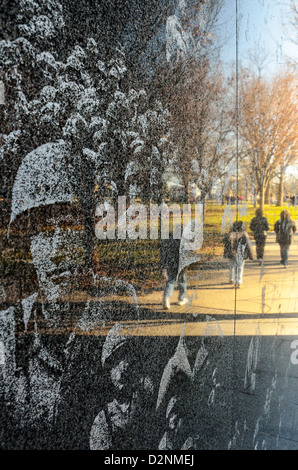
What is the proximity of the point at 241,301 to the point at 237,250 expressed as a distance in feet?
1.27

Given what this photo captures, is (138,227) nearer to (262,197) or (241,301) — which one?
(241,301)

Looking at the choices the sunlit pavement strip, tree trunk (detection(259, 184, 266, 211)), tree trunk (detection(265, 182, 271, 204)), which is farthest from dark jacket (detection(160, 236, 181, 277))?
tree trunk (detection(265, 182, 271, 204))

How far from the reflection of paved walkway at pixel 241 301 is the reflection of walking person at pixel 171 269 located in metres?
0.05

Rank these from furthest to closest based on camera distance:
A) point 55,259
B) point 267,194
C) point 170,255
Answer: point 267,194, point 170,255, point 55,259

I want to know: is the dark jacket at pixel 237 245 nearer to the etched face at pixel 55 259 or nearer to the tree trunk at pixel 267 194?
the tree trunk at pixel 267 194

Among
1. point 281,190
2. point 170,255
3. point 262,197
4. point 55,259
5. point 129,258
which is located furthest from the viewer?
point 281,190

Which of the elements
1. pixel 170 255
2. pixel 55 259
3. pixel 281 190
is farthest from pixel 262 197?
pixel 55 259

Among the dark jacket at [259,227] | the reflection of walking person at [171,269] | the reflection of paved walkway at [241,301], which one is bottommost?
the reflection of paved walkway at [241,301]

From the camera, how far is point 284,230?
4238 millimetres

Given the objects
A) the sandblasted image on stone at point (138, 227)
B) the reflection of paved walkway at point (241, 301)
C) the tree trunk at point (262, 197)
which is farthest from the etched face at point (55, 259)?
the tree trunk at point (262, 197)

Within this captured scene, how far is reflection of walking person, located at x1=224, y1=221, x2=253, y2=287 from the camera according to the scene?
3277mm

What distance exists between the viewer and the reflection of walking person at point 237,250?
10.8 ft

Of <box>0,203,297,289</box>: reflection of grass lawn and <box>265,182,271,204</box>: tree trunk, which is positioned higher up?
<box>265,182,271,204</box>: tree trunk

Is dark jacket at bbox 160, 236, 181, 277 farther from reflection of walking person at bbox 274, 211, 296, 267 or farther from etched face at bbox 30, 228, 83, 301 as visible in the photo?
reflection of walking person at bbox 274, 211, 296, 267
